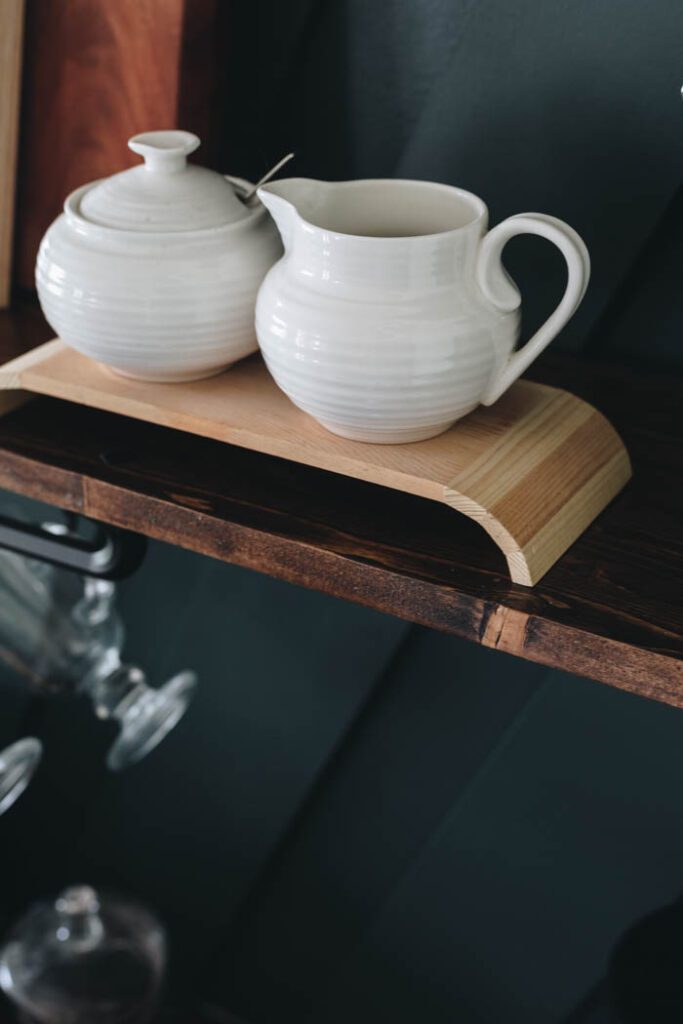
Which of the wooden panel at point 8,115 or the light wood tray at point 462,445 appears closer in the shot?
the light wood tray at point 462,445

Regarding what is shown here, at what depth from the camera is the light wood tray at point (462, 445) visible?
604 mm

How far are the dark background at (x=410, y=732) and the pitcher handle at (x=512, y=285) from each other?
0.18 metres

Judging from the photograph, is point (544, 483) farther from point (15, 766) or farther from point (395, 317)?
point (15, 766)

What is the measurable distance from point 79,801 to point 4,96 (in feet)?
2.89

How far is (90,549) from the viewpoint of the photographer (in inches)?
29.9

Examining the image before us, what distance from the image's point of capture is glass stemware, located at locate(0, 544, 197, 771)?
3.14ft

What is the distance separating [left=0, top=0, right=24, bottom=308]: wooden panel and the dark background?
16cm

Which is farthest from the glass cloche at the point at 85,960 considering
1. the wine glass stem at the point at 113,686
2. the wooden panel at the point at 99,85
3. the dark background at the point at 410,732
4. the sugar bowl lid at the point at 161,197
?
the sugar bowl lid at the point at 161,197

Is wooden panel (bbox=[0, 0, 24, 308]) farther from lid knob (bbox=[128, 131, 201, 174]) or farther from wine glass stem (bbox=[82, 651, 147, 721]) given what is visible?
wine glass stem (bbox=[82, 651, 147, 721])

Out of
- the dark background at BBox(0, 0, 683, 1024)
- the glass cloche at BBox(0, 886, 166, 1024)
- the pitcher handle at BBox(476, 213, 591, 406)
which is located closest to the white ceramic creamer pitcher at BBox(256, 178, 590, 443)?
the pitcher handle at BBox(476, 213, 591, 406)

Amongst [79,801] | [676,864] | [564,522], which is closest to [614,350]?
[564,522]

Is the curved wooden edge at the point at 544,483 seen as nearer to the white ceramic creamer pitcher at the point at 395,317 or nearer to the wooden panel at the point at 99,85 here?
the white ceramic creamer pitcher at the point at 395,317

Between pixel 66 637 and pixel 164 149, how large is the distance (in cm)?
48

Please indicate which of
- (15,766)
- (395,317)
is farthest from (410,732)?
(395,317)
